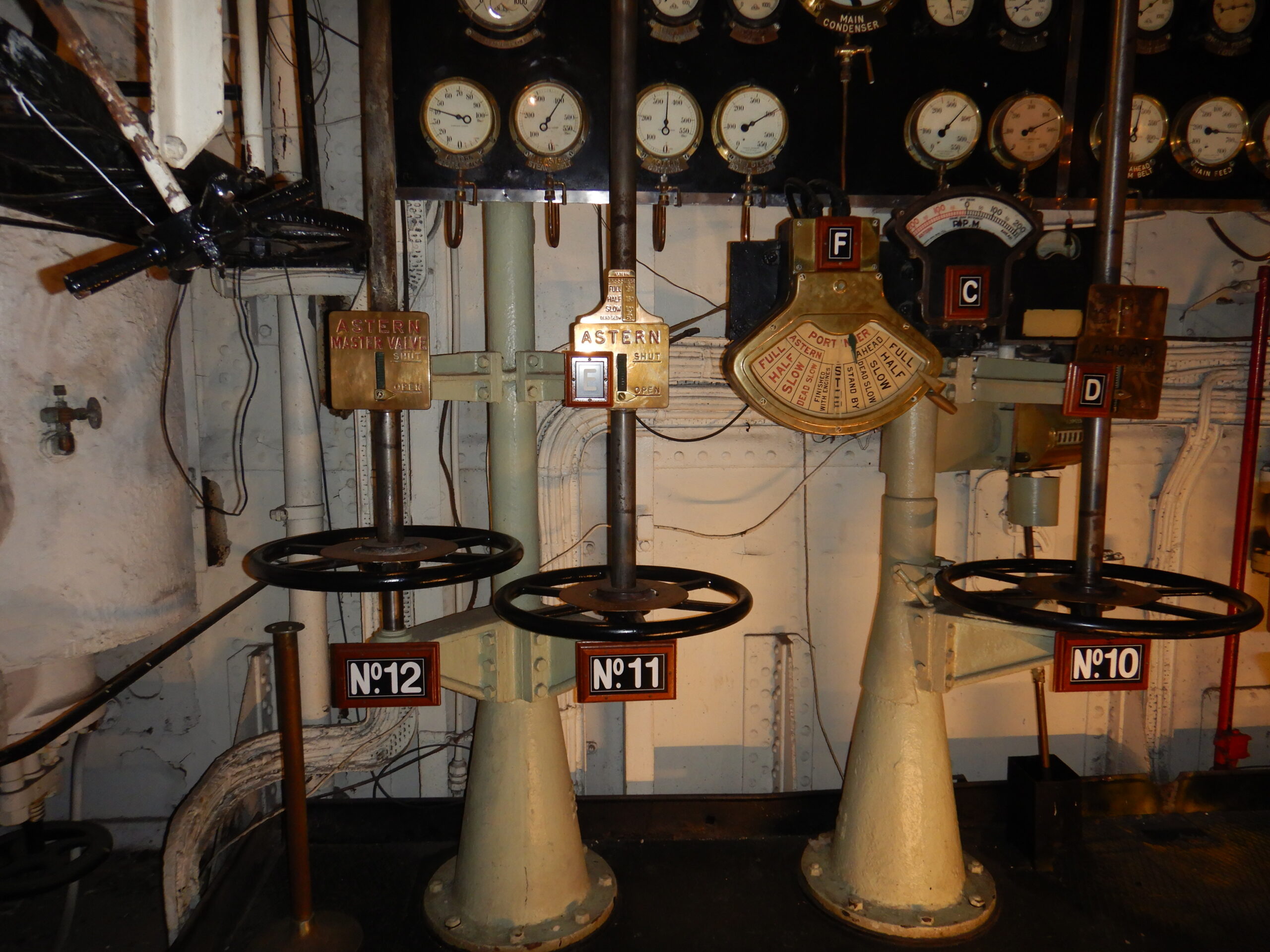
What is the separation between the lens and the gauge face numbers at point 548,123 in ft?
5.70

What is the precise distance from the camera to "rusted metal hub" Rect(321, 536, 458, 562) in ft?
4.16

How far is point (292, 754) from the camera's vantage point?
1.48 meters

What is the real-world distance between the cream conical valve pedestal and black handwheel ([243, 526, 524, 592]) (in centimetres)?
82

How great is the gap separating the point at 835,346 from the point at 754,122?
712 millimetres

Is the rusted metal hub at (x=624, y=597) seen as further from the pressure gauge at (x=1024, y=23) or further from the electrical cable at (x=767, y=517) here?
the pressure gauge at (x=1024, y=23)

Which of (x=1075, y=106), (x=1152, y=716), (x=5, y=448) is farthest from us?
(x=1152, y=716)

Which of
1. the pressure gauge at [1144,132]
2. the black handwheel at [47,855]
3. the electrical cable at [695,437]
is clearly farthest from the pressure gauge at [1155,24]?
the black handwheel at [47,855]

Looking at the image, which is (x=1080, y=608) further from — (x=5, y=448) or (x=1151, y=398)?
(x=5, y=448)

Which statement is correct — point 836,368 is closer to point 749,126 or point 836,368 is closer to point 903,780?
point 749,126

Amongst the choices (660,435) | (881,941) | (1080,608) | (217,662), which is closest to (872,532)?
(660,435)

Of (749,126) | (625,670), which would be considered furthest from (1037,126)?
(625,670)

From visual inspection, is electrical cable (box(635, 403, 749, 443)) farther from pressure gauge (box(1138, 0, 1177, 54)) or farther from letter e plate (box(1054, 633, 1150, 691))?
pressure gauge (box(1138, 0, 1177, 54))

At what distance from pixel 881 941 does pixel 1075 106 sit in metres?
2.03

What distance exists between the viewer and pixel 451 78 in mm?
1720
